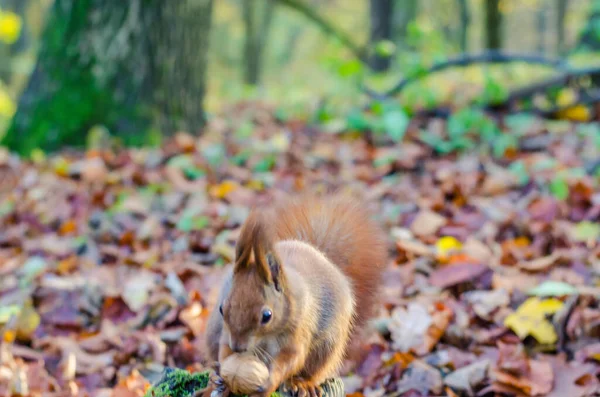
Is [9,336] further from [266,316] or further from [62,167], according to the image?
[62,167]

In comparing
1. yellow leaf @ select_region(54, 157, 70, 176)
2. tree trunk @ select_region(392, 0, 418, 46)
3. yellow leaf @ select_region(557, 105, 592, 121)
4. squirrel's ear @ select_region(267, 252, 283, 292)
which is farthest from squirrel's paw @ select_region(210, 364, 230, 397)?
tree trunk @ select_region(392, 0, 418, 46)

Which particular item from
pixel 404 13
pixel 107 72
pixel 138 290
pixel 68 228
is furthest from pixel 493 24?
pixel 404 13

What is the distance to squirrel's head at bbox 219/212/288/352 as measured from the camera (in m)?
1.44

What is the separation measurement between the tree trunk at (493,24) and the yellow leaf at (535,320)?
5.16 m

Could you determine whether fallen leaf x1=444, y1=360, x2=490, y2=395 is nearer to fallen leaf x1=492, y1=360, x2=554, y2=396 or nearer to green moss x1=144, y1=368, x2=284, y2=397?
fallen leaf x1=492, y1=360, x2=554, y2=396

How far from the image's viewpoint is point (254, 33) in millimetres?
16188

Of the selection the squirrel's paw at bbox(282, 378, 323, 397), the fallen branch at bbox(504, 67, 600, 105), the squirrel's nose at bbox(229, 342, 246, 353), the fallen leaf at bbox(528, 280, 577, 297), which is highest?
the fallen branch at bbox(504, 67, 600, 105)

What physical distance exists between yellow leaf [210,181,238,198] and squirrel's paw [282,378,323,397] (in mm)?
2500

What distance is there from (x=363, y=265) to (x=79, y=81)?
3628mm

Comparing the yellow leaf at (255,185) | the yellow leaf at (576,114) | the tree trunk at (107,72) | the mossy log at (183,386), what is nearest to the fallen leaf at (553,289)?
the mossy log at (183,386)

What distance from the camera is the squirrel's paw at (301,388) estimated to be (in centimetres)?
168

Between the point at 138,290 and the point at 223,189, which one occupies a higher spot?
the point at 223,189

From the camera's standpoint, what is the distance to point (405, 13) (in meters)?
15.9

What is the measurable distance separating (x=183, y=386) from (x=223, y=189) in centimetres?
251
